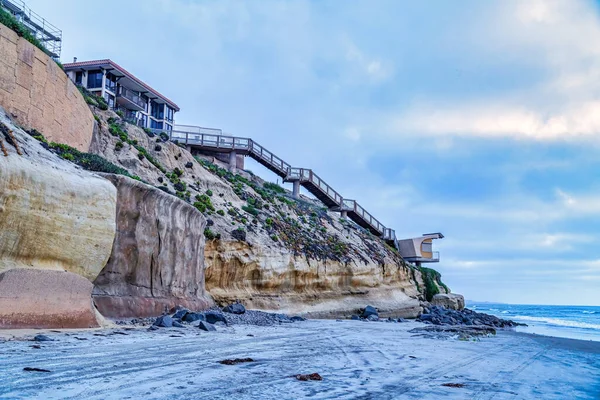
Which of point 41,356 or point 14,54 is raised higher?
point 14,54

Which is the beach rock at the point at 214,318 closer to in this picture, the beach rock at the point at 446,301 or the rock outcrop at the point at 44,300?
the rock outcrop at the point at 44,300

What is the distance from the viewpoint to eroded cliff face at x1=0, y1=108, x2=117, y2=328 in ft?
34.0

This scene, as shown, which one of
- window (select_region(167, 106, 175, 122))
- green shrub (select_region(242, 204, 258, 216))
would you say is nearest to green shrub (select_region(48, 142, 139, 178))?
green shrub (select_region(242, 204, 258, 216))

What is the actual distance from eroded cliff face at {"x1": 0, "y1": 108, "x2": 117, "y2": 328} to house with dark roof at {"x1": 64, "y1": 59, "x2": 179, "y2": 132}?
3234 cm

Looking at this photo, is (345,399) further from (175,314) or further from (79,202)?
(175,314)

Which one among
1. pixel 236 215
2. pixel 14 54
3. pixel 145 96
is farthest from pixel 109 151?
pixel 145 96

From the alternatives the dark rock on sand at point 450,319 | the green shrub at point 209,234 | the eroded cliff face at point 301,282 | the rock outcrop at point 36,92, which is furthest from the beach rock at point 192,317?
the dark rock on sand at point 450,319

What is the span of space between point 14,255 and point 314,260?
20.3 m

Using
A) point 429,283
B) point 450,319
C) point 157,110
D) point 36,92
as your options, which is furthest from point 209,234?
point 157,110

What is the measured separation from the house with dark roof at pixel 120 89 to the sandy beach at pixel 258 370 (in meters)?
35.7

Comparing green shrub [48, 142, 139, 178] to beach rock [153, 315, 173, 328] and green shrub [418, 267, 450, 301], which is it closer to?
beach rock [153, 315, 173, 328]

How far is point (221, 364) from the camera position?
27.5 ft

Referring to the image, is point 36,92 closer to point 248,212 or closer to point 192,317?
point 192,317

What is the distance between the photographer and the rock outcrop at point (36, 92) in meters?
15.6
